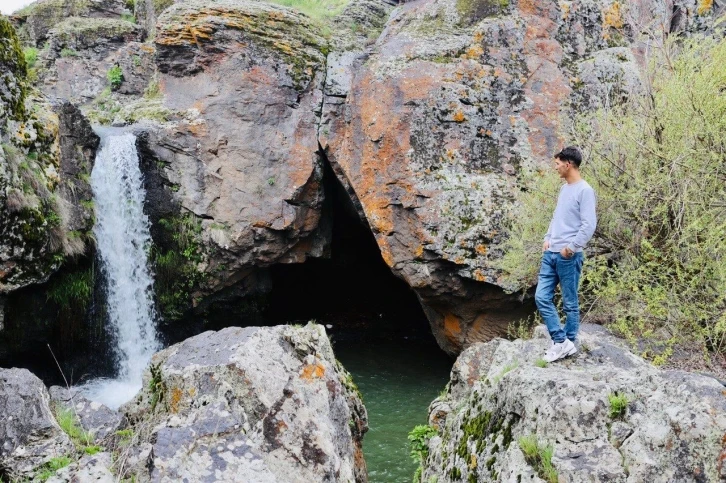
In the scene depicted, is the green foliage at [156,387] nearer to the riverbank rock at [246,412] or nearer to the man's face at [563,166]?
the riverbank rock at [246,412]

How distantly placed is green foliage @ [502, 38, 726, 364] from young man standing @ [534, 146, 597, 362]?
2328 millimetres

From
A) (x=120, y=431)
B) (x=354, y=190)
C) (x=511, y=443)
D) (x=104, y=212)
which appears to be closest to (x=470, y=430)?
(x=511, y=443)

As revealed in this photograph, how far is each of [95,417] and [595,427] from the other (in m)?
4.26

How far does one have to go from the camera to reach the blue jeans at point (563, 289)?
15.6ft

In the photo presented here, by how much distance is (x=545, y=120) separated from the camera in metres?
11.3

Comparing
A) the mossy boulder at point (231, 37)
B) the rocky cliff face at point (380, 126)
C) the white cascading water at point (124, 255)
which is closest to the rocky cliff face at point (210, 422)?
the rocky cliff face at point (380, 126)

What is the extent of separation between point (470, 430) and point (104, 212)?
9616 millimetres

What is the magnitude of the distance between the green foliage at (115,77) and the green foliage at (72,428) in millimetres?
13332

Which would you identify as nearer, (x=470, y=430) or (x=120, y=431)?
(x=470, y=430)

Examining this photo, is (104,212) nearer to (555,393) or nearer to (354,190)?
(354,190)

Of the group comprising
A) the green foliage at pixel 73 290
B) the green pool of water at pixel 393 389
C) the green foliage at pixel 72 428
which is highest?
the green foliage at pixel 72 428

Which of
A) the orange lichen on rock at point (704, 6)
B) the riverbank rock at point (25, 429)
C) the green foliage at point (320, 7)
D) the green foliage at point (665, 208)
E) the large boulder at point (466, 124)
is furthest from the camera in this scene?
the green foliage at point (320, 7)

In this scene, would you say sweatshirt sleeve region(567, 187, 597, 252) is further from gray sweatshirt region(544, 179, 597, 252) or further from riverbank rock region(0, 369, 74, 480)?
riverbank rock region(0, 369, 74, 480)

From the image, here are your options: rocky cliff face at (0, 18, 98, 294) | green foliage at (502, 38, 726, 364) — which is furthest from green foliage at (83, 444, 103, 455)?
green foliage at (502, 38, 726, 364)
